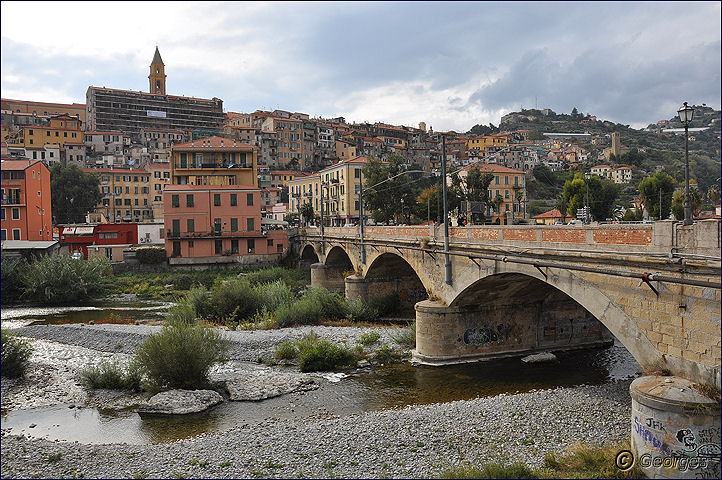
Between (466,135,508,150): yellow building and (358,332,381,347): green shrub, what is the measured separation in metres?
110

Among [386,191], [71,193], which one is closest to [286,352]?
[386,191]

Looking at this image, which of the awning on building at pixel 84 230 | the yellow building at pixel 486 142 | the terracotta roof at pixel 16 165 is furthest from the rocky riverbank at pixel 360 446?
the yellow building at pixel 486 142

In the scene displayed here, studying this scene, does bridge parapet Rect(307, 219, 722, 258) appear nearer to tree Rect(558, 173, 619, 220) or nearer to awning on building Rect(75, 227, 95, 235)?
tree Rect(558, 173, 619, 220)

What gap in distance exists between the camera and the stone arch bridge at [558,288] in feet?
36.7

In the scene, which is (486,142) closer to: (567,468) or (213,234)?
(213,234)

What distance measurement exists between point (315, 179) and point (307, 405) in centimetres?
6364

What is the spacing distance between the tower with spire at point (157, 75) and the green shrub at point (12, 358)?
130627mm

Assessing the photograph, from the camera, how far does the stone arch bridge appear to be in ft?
36.7

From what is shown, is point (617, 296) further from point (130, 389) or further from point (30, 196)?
point (30, 196)

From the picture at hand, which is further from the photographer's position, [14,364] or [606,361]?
[606,361]

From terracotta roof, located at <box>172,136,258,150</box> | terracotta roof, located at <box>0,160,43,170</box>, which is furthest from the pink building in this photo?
terracotta roof, located at <box>0,160,43,170</box>

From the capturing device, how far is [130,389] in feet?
65.3

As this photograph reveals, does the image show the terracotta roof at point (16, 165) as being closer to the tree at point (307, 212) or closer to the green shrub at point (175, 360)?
the tree at point (307, 212)

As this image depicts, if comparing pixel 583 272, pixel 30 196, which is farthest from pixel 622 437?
pixel 30 196
